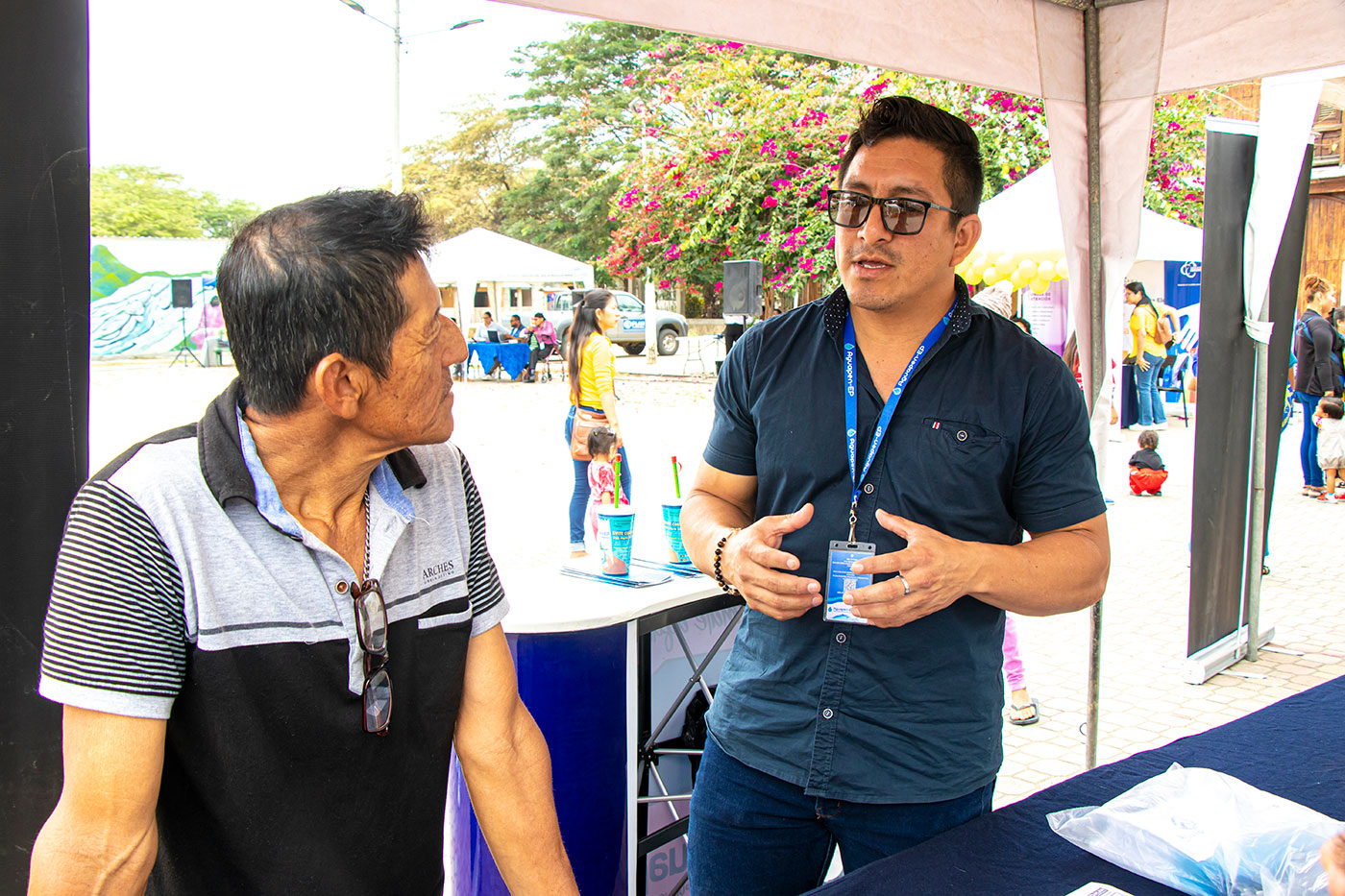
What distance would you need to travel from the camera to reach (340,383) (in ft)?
3.91

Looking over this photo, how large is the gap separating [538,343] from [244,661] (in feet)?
66.7

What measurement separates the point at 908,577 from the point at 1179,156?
1410 centimetres

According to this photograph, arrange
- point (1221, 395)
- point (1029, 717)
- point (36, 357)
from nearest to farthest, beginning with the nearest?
point (36, 357) → point (1029, 717) → point (1221, 395)

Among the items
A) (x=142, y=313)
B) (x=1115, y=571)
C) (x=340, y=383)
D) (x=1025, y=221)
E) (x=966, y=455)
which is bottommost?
(x=1115, y=571)

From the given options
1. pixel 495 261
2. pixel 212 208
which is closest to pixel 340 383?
pixel 495 261

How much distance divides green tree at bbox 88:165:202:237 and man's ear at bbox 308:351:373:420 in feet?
142

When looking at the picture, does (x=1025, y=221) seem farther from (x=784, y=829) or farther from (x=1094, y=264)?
(x=784, y=829)

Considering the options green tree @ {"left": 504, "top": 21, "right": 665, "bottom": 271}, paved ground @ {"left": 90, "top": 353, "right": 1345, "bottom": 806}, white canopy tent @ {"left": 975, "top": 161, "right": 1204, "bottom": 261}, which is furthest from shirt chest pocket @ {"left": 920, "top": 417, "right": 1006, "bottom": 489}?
green tree @ {"left": 504, "top": 21, "right": 665, "bottom": 271}

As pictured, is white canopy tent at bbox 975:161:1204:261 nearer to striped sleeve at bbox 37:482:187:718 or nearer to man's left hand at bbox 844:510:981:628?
man's left hand at bbox 844:510:981:628

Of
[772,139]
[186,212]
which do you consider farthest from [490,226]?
[772,139]

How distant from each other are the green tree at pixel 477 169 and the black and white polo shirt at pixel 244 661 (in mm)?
40775

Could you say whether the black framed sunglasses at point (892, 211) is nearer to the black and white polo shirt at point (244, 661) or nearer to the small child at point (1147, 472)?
the black and white polo shirt at point (244, 661)

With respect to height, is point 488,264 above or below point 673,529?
above

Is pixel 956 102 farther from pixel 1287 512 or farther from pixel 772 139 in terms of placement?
pixel 1287 512
